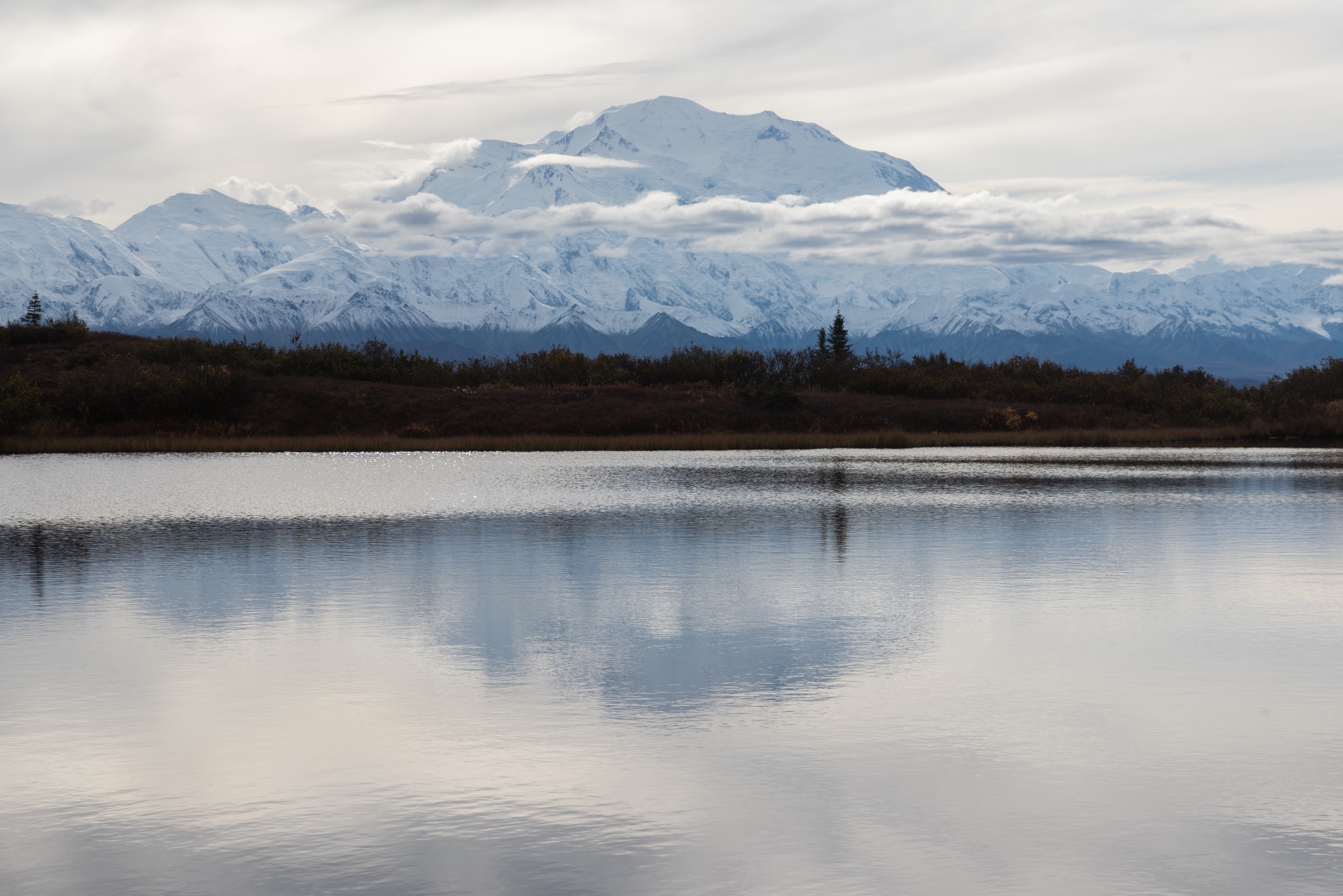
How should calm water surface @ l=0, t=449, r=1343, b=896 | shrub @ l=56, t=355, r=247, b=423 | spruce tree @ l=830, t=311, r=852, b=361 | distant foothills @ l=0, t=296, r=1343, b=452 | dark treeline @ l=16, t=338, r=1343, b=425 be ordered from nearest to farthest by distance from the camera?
calm water surface @ l=0, t=449, r=1343, b=896, distant foothills @ l=0, t=296, r=1343, b=452, shrub @ l=56, t=355, r=247, b=423, dark treeline @ l=16, t=338, r=1343, b=425, spruce tree @ l=830, t=311, r=852, b=361

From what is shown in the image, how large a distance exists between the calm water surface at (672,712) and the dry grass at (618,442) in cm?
4110

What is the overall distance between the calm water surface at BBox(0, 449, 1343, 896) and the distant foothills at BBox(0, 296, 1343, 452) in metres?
49.4

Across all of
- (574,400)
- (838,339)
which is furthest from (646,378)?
(838,339)

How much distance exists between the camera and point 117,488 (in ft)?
149

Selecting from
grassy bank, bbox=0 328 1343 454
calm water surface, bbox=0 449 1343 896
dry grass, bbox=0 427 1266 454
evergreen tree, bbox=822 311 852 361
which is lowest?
calm water surface, bbox=0 449 1343 896

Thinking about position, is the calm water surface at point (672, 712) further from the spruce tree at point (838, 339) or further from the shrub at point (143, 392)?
the spruce tree at point (838, 339)

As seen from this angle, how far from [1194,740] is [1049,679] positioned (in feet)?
9.05

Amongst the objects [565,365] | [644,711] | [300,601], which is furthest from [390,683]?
[565,365]

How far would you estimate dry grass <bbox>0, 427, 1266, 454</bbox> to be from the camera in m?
70.1

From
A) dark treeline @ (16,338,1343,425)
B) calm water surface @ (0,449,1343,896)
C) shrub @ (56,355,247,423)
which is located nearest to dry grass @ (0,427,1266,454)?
shrub @ (56,355,247,423)

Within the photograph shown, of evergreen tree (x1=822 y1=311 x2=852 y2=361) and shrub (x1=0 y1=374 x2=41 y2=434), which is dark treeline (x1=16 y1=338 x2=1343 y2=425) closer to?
shrub (x1=0 y1=374 x2=41 y2=434)

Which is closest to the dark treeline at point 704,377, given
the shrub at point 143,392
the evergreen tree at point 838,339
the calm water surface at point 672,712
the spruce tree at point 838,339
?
the shrub at point 143,392

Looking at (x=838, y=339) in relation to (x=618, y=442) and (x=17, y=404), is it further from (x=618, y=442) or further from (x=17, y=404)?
(x=17, y=404)

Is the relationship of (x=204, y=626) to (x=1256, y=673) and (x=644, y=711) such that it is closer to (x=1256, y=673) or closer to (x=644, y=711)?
(x=644, y=711)
